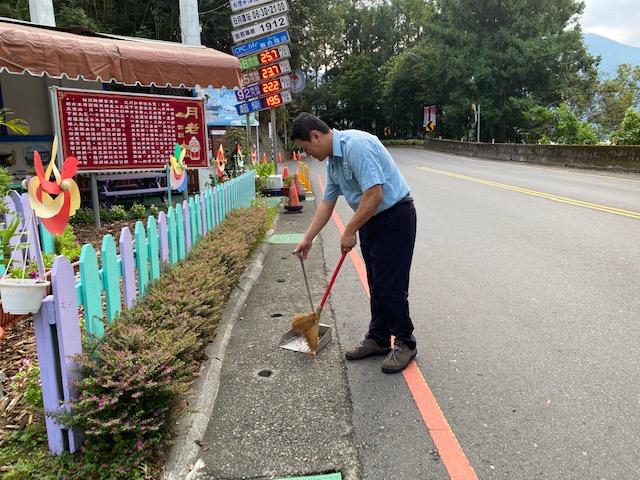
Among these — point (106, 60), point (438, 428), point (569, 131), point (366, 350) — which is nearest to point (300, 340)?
point (366, 350)

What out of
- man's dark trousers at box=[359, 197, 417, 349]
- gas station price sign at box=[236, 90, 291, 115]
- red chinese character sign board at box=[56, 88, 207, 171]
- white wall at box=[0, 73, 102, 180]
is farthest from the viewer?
gas station price sign at box=[236, 90, 291, 115]

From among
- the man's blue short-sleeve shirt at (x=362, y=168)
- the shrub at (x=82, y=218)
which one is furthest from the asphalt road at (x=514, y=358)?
the shrub at (x=82, y=218)

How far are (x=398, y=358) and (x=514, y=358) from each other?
2.74 ft

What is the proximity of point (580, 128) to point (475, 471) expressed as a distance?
26306mm

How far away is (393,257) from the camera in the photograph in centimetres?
324

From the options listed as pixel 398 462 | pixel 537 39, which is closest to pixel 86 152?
pixel 398 462

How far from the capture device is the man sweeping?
120 inches

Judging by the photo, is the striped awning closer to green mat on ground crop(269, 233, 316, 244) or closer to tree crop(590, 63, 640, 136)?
green mat on ground crop(269, 233, 316, 244)

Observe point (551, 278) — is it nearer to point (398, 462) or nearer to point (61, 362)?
point (398, 462)

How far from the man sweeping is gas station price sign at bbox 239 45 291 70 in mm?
9517

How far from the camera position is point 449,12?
38.0 m

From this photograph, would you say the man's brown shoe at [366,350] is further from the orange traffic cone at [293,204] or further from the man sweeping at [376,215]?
the orange traffic cone at [293,204]

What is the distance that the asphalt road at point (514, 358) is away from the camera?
2404 millimetres

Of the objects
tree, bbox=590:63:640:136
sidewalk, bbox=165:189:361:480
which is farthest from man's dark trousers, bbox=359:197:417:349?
tree, bbox=590:63:640:136
